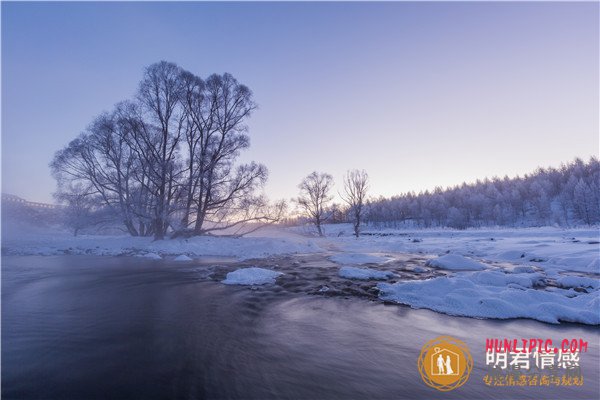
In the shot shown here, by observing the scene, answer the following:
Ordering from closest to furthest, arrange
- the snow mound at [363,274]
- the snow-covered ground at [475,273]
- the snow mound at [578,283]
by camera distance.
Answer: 1. the snow-covered ground at [475,273]
2. the snow mound at [578,283]
3. the snow mound at [363,274]

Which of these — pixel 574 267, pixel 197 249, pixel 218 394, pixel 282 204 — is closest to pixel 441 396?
pixel 218 394

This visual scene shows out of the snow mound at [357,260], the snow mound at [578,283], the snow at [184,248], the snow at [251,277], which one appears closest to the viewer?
the snow mound at [578,283]

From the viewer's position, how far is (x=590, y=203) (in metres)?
55.7

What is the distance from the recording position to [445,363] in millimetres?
3799

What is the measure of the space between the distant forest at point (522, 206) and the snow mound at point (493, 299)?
58988mm

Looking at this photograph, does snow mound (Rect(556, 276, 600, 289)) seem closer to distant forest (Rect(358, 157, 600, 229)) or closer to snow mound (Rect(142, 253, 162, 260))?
snow mound (Rect(142, 253, 162, 260))

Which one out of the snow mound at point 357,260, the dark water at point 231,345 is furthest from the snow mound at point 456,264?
the dark water at point 231,345

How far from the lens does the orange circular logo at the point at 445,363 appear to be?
3387 mm

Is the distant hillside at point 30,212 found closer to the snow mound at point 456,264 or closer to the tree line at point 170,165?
the tree line at point 170,165

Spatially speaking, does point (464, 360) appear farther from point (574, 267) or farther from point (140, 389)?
point (574, 267)

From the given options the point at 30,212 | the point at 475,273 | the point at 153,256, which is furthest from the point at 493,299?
the point at 30,212

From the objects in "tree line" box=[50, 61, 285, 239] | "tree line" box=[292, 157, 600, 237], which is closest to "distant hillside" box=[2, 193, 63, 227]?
"tree line" box=[50, 61, 285, 239]

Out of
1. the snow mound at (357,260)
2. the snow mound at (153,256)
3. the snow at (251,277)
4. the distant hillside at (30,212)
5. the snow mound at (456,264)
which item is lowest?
the snow mound at (153,256)

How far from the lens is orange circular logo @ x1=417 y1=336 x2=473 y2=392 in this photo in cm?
339
